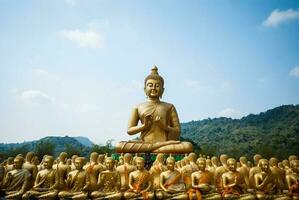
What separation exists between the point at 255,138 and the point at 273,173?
133ft

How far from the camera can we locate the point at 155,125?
11.3 metres

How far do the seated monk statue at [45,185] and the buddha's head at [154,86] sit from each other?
16.1 ft

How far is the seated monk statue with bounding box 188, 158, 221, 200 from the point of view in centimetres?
678

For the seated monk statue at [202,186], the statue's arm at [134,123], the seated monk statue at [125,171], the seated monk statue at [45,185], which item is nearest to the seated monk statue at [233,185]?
the seated monk statue at [202,186]

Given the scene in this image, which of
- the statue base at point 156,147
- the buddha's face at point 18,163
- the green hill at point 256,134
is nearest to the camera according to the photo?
the buddha's face at point 18,163

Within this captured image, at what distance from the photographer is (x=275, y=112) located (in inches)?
2275

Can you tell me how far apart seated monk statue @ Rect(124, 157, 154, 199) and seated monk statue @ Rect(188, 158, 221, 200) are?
2.71ft

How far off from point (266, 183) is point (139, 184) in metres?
2.54

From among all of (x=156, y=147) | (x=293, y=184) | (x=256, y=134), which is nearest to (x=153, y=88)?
(x=156, y=147)

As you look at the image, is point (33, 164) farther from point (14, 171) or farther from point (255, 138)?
point (255, 138)

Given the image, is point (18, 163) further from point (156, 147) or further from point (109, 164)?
point (156, 147)

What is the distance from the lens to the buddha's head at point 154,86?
38.3 ft

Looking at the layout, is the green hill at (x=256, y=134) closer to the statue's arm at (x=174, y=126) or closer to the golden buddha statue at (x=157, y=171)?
the statue's arm at (x=174, y=126)

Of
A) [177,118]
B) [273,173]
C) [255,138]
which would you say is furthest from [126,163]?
[255,138]
